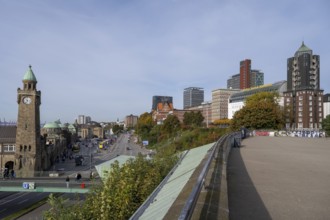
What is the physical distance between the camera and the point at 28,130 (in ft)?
195

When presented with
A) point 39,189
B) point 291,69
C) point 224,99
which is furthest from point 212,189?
point 224,99

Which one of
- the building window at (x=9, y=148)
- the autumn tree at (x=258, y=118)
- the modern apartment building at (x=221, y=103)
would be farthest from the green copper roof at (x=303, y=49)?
the building window at (x=9, y=148)

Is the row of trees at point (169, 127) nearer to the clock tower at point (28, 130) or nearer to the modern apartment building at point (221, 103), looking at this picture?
the clock tower at point (28, 130)

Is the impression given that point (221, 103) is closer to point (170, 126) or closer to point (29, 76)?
point (170, 126)

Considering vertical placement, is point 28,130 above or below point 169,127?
above

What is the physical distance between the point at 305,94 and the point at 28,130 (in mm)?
79895

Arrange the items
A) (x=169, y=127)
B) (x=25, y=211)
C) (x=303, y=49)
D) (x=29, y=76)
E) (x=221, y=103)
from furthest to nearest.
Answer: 1. (x=221, y=103)
2. (x=303, y=49)
3. (x=169, y=127)
4. (x=29, y=76)
5. (x=25, y=211)

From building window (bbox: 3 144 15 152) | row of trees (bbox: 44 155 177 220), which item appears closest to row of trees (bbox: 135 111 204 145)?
building window (bbox: 3 144 15 152)

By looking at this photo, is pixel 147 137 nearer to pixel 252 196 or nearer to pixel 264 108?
pixel 264 108

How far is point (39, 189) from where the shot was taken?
35.0 metres

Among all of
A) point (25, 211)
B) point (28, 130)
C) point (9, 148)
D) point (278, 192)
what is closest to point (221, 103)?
point (28, 130)

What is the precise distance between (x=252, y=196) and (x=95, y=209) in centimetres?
470

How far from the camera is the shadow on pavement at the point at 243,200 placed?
6125 mm

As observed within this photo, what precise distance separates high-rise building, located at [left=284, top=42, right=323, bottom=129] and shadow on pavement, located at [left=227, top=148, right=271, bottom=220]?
91928mm
